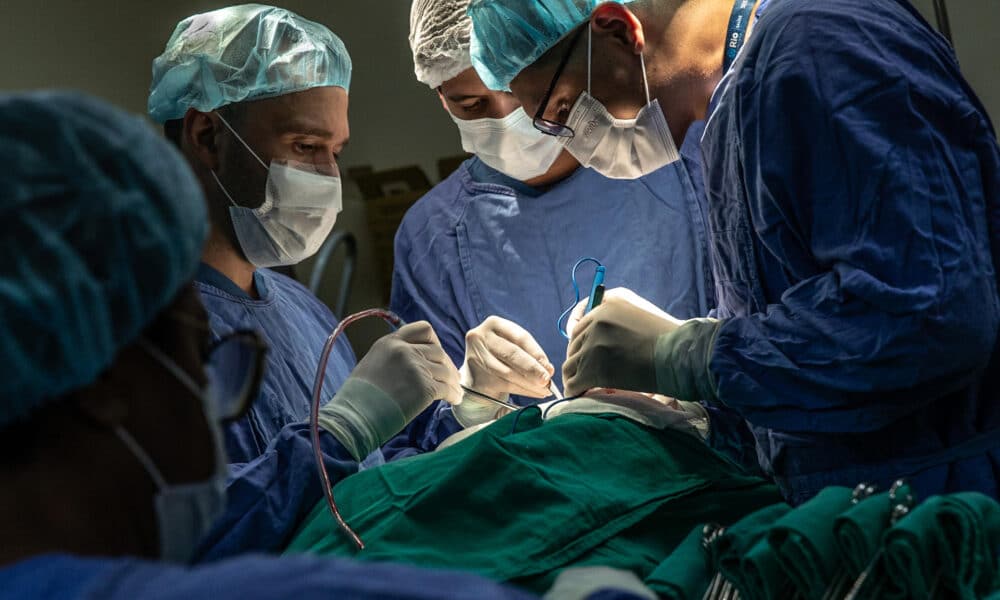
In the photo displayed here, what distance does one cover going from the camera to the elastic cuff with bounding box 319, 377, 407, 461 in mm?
1991

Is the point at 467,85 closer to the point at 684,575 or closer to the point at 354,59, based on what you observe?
the point at 354,59

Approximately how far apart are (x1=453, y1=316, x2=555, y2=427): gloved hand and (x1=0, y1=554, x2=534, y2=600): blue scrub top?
4.52ft

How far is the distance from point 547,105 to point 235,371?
104 centimetres

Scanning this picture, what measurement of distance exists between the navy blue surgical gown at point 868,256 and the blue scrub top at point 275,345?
0.99 meters

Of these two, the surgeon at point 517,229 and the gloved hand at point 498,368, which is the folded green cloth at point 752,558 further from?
the surgeon at point 517,229

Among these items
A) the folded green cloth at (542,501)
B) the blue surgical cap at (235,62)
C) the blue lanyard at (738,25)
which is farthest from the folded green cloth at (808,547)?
the blue surgical cap at (235,62)

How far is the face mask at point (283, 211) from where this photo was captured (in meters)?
2.54

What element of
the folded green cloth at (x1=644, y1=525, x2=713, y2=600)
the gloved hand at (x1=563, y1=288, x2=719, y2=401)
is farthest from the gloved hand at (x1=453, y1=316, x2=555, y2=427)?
the folded green cloth at (x1=644, y1=525, x2=713, y2=600)

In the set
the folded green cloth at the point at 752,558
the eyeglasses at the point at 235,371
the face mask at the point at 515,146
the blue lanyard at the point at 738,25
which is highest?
the blue lanyard at the point at 738,25

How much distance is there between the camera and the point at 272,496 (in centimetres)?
178

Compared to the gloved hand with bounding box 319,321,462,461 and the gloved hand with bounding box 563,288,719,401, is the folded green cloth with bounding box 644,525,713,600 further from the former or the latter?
the gloved hand with bounding box 319,321,462,461

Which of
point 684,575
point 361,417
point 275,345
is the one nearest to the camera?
point 684,575

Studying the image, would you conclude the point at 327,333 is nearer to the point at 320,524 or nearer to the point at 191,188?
the point at 320,524

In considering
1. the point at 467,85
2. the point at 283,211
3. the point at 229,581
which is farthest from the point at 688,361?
the point at 467,85
